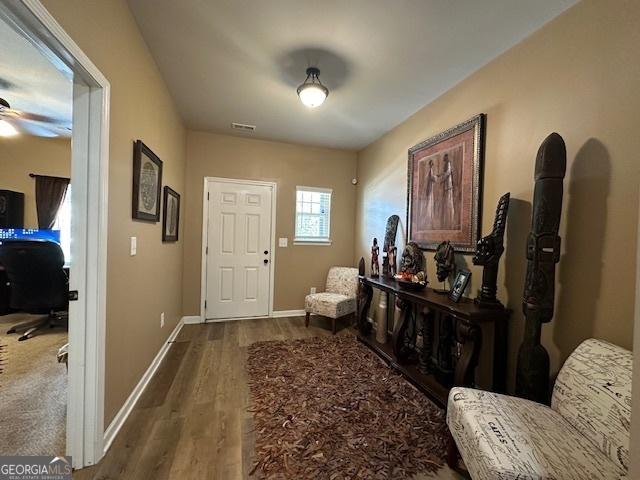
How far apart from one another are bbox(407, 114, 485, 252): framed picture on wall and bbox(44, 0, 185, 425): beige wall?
251 cm

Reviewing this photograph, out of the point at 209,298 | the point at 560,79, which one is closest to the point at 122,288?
the point at 209,298

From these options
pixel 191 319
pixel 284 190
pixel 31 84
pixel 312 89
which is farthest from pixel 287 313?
pixel 31 84

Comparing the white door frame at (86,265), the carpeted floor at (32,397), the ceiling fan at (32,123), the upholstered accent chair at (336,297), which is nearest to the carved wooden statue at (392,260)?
the upholstered accent chair at (336,297)

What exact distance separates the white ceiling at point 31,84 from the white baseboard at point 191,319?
2.73 metres

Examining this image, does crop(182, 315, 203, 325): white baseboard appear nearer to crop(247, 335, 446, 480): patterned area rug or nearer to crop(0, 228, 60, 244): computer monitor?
crop(247, 335, 446, 480): patterned area rug

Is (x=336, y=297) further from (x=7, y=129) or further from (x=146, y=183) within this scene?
(x=7, y=129)

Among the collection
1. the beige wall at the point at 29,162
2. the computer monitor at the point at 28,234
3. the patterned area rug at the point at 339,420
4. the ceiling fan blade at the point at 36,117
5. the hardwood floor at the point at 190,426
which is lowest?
the hardwood floor at the point at 190,426

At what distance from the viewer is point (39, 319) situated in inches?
134

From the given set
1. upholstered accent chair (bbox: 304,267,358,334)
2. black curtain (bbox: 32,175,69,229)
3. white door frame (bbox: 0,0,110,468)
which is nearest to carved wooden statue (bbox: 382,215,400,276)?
upholstered accent chair (bbox: 304,267,358,334)

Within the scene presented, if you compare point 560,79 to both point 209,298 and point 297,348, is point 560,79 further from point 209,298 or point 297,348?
point 209,298

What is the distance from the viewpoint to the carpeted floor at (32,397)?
4.90 ft

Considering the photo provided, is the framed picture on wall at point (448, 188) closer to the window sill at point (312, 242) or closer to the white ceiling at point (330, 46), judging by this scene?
the white ceiling at point (330, 46)

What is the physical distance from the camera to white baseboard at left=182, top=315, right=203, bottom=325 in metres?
3.64

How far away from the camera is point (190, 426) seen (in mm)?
1681
